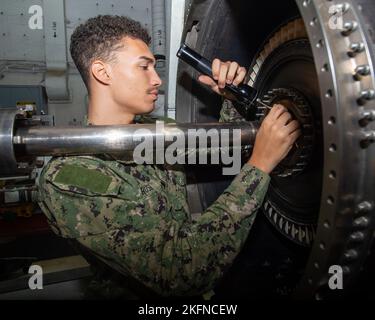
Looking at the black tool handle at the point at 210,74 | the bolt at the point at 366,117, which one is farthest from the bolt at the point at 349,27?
the black tool handle at the point at 210,74

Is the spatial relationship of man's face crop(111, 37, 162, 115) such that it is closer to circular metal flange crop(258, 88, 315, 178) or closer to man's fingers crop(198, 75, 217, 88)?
man's fingers crop(198, 75, 217, 88)

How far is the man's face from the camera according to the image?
1.00 meters

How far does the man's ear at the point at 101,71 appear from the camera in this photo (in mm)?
1028

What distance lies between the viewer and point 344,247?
53 cm

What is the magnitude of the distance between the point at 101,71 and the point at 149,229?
52 centimetres

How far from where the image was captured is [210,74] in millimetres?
1041

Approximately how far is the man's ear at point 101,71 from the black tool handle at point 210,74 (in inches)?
9.3

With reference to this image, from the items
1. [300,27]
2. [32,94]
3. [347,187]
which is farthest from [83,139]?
[32,94]

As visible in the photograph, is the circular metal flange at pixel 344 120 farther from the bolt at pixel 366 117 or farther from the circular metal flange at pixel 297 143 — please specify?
the circular metal flange at pixel 297 143

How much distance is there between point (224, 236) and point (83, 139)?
0.40 metres

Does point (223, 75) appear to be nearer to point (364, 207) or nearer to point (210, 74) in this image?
point (210, 74)

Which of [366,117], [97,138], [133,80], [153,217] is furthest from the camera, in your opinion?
[133,80]

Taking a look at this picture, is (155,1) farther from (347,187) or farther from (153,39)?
(347,187)

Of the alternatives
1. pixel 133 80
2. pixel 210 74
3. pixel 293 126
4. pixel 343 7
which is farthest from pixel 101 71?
pixel 343 7
